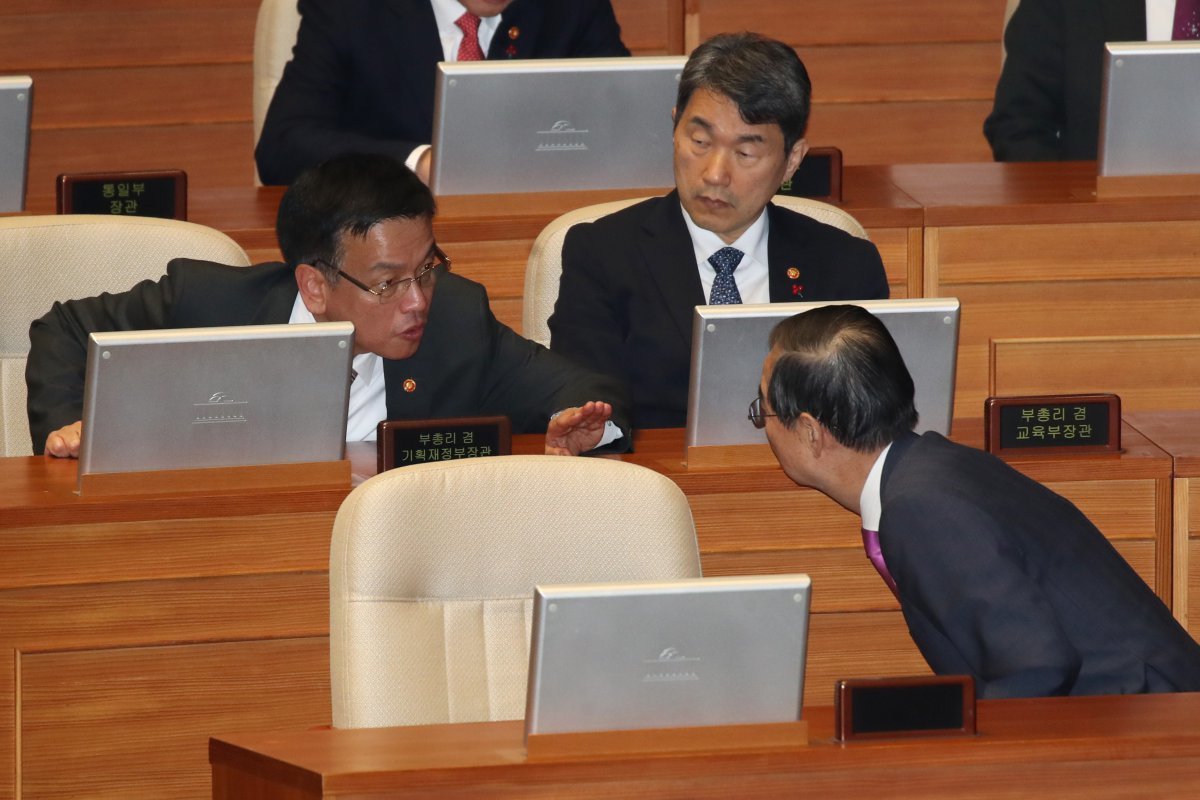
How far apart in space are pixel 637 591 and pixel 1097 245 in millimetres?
2113

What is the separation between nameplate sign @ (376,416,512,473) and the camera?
256cm

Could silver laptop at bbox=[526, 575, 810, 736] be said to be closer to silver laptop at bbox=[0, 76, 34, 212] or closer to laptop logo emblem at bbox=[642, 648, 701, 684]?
laptop logo emblem at bbox=[642, 648, 701, 684]

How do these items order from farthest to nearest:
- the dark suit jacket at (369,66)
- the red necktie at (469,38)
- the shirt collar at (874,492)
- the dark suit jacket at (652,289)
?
the red necktie at (469,38), the dark suit jacket at (369,66), the dark suit jacket at (652,289), the shirt collar at (874,492)

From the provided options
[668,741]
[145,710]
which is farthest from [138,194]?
[668,741]

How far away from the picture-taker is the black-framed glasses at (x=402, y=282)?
285cm

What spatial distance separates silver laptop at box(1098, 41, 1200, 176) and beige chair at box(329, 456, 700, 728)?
62.6 inches

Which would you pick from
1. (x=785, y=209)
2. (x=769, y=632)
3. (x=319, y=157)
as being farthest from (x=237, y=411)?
(x=319, y=157)

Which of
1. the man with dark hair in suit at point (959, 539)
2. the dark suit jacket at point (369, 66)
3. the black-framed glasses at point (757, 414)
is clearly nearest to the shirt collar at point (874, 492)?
the man with dark hair in suit at point (959, 539)

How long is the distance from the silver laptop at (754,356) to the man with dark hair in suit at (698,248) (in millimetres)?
537

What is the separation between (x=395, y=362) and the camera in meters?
2.99

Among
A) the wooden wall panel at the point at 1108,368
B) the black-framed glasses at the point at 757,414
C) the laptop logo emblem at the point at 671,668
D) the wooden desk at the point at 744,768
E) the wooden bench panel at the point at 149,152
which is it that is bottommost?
the wooden wall panel at the point at 1108,368

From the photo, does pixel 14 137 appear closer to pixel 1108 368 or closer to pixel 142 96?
pixel 142 96

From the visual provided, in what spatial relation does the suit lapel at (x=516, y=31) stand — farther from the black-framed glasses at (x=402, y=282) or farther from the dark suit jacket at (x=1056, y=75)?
the black-framed glasses at (x=402, y=282)

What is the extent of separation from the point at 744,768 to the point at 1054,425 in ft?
3.74
